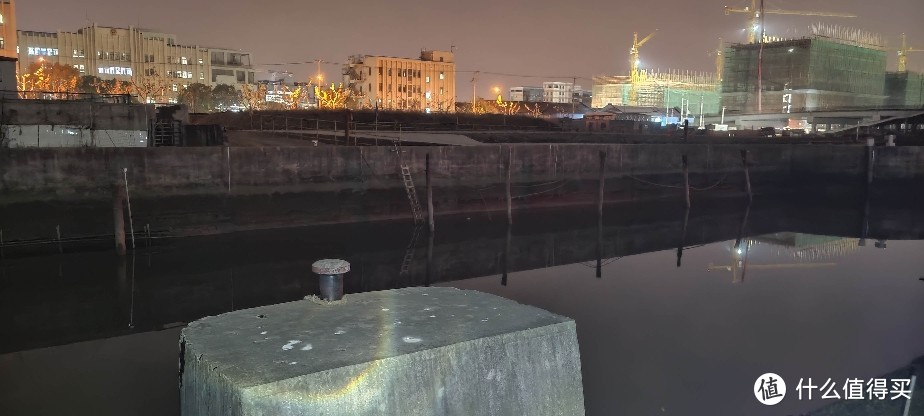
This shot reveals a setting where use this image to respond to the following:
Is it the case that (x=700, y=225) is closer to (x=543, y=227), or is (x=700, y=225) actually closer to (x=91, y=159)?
(x=543, y=227)

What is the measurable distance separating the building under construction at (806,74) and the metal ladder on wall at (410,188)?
304 feet

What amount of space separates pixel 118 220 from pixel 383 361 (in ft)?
67.5

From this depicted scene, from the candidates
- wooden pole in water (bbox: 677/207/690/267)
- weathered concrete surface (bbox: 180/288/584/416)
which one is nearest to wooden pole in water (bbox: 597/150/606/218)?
wooden pole in water (bbox: 677/207/690/267)

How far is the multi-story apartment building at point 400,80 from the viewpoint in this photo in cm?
16112

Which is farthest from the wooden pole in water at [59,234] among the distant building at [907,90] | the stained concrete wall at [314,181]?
the distant building at [907,90]

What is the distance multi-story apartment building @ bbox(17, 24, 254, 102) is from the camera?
125 meters

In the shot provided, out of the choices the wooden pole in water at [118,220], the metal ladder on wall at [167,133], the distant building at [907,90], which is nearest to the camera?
the wooden pole in water at [118,220]

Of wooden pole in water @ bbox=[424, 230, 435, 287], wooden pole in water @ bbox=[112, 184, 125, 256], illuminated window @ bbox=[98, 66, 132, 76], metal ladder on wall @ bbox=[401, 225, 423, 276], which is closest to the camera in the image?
wooden pole in water @ bbox=[424, 230, 435, 287]

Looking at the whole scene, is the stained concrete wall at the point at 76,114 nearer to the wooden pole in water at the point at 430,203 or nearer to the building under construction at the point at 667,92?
the wooden pole in water at the point at 430,203

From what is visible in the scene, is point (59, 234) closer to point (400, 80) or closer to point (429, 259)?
point (429, 259)

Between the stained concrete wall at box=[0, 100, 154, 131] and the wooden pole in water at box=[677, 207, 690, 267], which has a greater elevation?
the stained concrete wall at box=[0, 100, 154, 131]

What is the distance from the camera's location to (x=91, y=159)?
74.1 ft

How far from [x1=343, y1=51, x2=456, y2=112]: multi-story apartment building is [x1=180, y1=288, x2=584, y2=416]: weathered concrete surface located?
152737mm

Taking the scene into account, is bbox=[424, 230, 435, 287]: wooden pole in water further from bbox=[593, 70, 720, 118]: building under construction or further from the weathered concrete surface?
bbox=[593, 70, 720, 118]: building under construction
